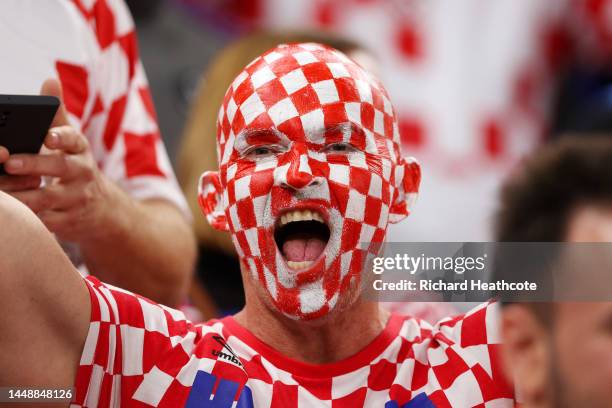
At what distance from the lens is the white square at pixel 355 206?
3.90 feet

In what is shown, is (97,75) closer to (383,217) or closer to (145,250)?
(145,250)

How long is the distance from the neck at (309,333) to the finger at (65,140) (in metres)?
0.29

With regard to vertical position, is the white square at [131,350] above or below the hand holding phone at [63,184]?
below

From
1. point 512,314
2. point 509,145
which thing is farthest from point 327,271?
point 509,145

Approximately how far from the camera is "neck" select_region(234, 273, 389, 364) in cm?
125

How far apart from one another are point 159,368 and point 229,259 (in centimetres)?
106

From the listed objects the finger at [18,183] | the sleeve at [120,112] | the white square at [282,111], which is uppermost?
the sleeve at [120,112]

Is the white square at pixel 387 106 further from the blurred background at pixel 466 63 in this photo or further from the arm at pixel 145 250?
the blurred background at pixel 466 63

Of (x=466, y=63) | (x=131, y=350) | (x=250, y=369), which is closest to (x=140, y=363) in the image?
(x=131, y=350)

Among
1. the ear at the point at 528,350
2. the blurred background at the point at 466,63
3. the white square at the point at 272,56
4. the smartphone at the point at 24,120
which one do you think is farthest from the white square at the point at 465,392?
the blurred background at the point at 466,63

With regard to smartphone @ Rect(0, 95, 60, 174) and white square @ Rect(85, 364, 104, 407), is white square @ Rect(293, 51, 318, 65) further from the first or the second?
white square @ Rect(85, 364, 104, 407)

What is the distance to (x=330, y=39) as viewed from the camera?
2.25m

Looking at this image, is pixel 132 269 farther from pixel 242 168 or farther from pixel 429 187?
pixel 429 187

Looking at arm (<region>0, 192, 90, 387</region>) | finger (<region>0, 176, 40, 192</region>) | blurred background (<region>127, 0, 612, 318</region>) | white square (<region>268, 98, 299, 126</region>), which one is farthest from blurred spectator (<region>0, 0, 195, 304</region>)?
blurred background (<region>127, 0, 612, 318</region>)
